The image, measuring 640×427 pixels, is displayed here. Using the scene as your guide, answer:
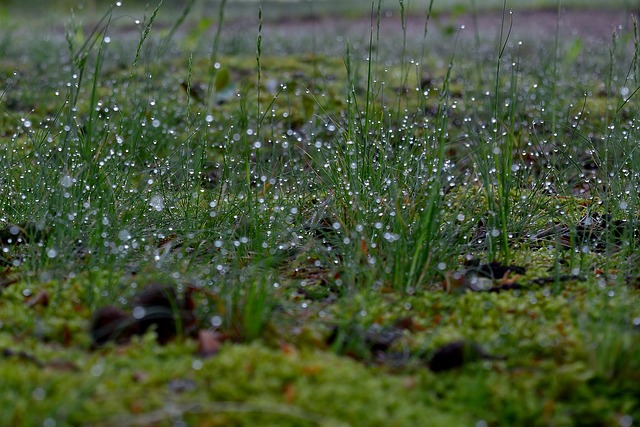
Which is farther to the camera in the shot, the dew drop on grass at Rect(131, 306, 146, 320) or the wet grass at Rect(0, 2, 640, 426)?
the dew drop on grass at Rect(131, 306, 146, 320)

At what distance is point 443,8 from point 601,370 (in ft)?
43.0

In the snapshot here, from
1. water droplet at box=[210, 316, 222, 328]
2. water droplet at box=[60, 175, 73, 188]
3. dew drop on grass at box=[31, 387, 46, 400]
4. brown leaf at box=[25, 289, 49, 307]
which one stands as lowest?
brown leaf at box=[25, 289, 49, 307]

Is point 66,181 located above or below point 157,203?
above

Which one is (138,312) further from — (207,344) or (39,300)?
(39,300)

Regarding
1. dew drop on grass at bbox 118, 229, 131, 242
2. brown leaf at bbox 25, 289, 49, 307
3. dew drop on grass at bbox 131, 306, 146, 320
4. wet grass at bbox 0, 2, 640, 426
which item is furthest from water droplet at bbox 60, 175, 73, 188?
dew drop on grass at bbox 131, 306, 146, 320

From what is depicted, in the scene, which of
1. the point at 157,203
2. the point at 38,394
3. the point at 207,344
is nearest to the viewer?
the point at 38,394

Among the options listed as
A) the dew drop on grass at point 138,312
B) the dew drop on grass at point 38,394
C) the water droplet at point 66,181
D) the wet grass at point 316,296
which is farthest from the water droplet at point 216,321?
the water droplet at point 66,181

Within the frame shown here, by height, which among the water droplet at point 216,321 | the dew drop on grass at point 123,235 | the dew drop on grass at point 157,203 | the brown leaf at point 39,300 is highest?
the dew drop on grass at point 123,235

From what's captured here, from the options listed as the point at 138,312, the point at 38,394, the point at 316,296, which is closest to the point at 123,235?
the point at 138,312

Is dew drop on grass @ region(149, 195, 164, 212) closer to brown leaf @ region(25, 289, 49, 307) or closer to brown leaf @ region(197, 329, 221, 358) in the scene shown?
brown leaf @ region(25, 289, 49, 307)

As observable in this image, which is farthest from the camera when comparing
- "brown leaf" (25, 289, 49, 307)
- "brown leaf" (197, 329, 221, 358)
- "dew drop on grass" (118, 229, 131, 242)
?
"dew drop on grass" (118, 229, 131, 242)

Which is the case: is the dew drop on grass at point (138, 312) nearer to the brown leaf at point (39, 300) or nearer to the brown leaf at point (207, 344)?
the brown leaf at point (207, 344)

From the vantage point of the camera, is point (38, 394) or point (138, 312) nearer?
point (38, 394)

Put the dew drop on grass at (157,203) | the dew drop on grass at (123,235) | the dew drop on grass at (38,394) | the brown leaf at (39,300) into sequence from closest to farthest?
1. the dew drop on grass at (38,394)
2. the brown leaf at (39,300)
3. the dew drop on grass at (123,235)
4. the dew drop on grass at (157,203)
